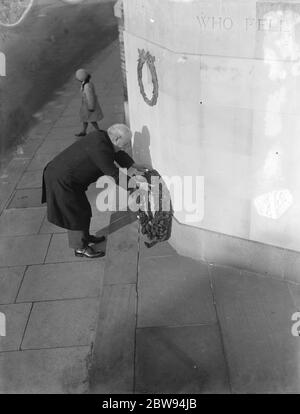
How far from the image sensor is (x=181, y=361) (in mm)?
4449

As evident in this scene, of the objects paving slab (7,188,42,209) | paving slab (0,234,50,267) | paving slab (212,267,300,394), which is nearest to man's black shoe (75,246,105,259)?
paving slab (0,234,50,267)

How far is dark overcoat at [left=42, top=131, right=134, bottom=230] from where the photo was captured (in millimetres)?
5426

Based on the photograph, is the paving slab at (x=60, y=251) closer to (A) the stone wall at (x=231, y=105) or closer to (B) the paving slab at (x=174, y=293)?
(B) the paving slab at (x=174, y=293)

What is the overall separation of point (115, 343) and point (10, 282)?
1802 mm

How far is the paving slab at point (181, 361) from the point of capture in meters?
4.19

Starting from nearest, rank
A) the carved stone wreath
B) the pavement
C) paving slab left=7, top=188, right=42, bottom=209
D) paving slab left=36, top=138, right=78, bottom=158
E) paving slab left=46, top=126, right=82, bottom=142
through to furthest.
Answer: the pavement → the carved stone wreath → paving slab left=7, top=188, right=42, bottom=209 → paving slab left=36, top=138, right=78, bottom=158 → paving slab left=46, top=126, right=82, bottom=142

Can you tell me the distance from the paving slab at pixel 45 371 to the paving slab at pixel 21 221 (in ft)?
8.14

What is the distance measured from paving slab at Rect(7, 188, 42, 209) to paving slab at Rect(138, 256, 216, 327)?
265cm

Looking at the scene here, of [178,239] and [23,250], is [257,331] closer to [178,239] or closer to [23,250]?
[178,239]

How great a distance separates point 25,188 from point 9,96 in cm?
666

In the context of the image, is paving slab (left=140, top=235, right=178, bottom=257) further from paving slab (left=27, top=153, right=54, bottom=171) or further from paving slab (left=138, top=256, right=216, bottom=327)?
paving slab (left=27, top=153, right=54, bottom=171)

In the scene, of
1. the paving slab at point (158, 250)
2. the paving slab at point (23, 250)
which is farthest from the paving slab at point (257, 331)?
the paving slab at point (23, 250)

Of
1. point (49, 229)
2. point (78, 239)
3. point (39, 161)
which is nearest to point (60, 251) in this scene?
point (78, 239)
